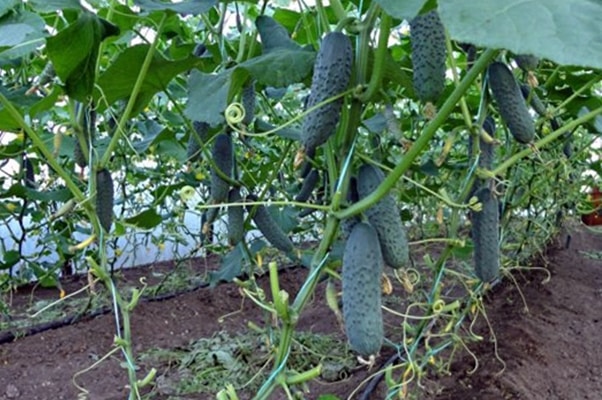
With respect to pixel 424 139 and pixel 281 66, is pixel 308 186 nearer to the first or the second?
pixel 281 66

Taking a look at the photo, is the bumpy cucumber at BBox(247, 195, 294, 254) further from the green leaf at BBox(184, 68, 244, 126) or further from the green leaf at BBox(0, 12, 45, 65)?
the green leaf at BBox(0, 12, 45, 65)

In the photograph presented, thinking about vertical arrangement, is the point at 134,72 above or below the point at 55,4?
below

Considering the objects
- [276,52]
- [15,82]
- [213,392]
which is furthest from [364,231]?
[15,82]

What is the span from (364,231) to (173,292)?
285 cm

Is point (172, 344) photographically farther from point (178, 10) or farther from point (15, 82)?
point (178, 10)

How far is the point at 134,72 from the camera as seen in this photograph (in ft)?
4.51

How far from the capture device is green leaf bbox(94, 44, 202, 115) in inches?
52.4

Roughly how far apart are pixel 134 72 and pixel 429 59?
67cm

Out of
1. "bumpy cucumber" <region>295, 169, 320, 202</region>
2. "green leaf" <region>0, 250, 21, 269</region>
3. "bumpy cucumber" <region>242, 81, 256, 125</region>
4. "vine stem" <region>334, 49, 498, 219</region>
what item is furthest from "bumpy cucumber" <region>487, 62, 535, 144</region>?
"green leaf" <region>0, 250, 21, 269</region>

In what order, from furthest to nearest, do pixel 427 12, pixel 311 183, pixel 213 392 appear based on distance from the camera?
pixel 213 392, pixel 311 183, pixel 427 12

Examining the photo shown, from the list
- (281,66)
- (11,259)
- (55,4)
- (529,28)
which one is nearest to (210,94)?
(281,66)

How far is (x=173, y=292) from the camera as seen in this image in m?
3.71

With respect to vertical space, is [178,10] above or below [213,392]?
above

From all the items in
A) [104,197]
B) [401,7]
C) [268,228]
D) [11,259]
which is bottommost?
[11,259]
